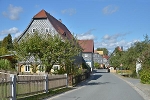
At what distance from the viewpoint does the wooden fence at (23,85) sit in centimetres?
1248

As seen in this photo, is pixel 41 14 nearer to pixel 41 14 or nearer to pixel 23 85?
pixel 41 14

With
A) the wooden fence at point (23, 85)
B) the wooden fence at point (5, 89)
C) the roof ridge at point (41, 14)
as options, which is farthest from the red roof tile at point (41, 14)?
the wooden fence at point (5, 89)

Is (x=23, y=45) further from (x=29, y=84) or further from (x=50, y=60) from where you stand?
(x=29, y=84)

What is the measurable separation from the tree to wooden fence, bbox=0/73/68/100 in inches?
171

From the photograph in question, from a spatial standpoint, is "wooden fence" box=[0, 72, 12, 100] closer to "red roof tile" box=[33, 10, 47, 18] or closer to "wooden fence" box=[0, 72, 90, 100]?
"wooden fence" box=[0, 72, 90, 100]

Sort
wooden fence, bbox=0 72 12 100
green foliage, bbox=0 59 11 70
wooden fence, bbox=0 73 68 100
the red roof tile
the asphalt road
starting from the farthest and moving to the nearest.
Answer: the red roof tile
green foliage, bbox=0 59 11 70
the asphalt road
wooden fence, bbox=0 73 68 100
wooden fence, bbox=0 72 12 100

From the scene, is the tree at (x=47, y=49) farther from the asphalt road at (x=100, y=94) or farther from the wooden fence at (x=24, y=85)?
the wooden fence at (x=24, y=85)

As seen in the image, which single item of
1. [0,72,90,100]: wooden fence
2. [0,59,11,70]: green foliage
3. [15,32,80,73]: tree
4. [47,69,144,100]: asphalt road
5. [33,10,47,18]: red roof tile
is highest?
[33,10,47,18]: red roof tile

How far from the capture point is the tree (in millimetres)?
25438

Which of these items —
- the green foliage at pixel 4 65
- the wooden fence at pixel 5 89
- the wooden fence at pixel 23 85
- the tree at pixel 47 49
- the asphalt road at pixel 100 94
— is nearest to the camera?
the wooden fence at pixel 5 89

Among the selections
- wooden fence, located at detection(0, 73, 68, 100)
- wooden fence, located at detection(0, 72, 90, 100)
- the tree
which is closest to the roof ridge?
the tree

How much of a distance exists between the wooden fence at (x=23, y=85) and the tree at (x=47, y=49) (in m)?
4.34

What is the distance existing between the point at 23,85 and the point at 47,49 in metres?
10.9

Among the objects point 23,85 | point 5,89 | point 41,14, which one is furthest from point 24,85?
point 41,14
